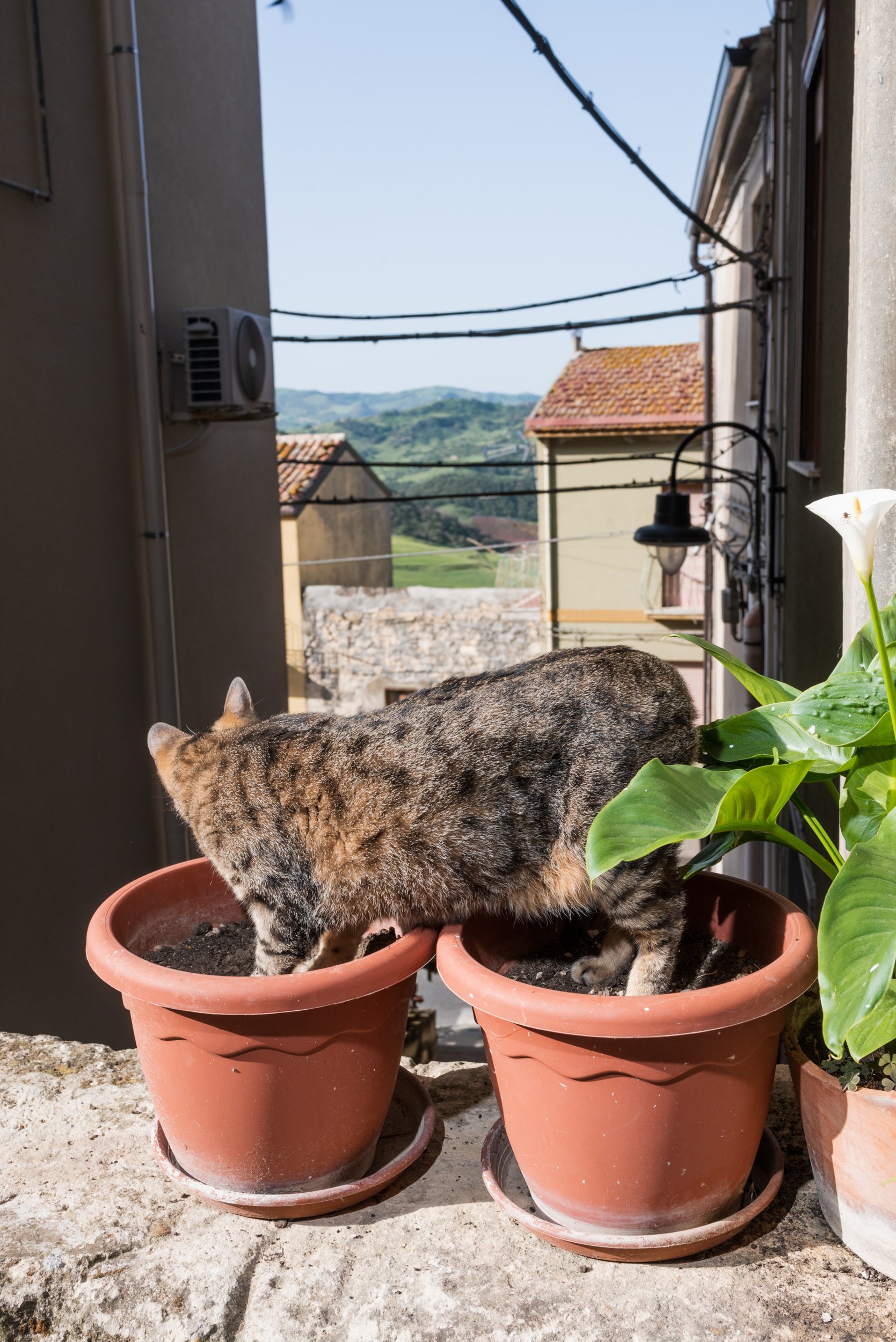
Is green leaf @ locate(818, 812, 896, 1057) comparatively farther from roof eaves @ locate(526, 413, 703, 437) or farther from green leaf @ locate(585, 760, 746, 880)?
roof eaves @ locate(526, 413, 703, 437)

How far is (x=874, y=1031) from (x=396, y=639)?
474 inches

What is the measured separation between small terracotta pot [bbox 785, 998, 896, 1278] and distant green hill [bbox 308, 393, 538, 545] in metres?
15.6

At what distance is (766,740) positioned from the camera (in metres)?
1.54

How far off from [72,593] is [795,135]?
12.0ft

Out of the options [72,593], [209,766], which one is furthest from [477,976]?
[72,593]

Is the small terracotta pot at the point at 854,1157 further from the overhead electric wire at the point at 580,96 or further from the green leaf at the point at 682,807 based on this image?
the overhead electric wire at the point at 580,96

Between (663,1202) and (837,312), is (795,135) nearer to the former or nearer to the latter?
(837,312)

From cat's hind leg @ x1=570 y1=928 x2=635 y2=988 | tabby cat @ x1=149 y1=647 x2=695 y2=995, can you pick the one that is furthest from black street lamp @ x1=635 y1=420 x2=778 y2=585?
cat's hind leg @ x1=570 y1=928 x2=635 y2=988

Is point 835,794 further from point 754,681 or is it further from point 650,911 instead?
point 650,911

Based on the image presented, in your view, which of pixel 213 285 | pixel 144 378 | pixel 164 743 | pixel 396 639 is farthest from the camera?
pixel 396 639

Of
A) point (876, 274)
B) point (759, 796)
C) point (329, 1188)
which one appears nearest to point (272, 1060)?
point (329, 1188)

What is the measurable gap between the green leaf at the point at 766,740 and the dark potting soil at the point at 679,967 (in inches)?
17.2

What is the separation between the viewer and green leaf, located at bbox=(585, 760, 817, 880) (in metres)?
1.24

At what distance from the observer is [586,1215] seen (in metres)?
1.43
